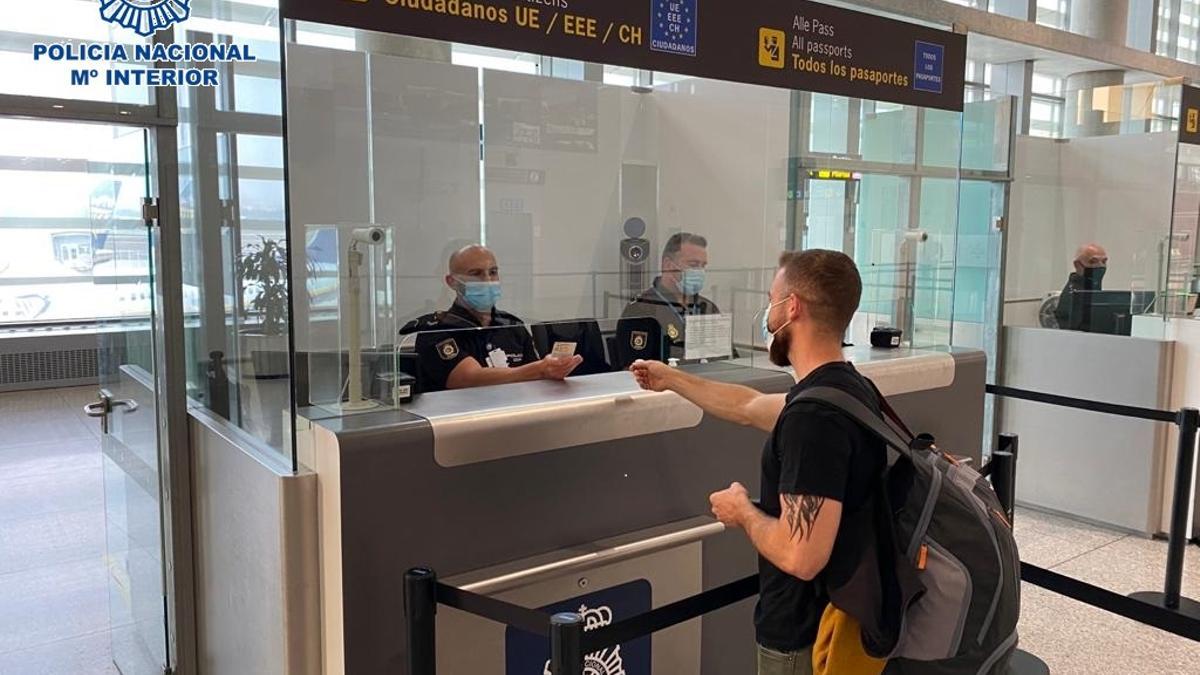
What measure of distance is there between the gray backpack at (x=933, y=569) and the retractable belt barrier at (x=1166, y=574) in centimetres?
58

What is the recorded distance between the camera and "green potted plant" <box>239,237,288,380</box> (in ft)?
6.88

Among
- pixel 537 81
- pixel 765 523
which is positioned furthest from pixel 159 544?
pixel 537 81

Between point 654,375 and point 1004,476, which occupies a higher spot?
point 654,375

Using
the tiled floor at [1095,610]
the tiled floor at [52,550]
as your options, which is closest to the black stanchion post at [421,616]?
the tiled floor at [52,550]

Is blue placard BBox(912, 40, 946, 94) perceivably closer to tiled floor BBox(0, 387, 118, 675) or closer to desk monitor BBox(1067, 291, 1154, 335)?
desk monitor BBox(1067, 291, 1154, 335)

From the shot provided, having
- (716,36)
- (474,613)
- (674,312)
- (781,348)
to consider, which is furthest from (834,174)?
(474,613)

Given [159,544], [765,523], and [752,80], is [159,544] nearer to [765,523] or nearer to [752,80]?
[765,523]

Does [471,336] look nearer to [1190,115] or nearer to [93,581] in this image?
[93,581]

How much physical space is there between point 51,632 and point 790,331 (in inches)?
128

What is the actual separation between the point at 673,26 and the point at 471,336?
4.65 ft

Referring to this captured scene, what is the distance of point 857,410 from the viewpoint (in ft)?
5.23

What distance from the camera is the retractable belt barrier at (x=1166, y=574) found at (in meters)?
2.06

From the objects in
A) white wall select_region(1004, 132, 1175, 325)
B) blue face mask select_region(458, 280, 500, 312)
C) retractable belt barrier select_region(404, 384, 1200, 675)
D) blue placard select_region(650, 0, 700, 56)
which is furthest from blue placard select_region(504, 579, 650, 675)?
white wall select_region(1004, 132, 1175, 325)

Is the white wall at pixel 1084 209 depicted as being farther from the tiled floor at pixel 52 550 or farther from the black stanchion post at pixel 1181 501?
the tiled floor at pixel 52 550
